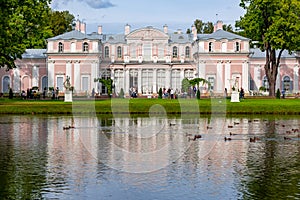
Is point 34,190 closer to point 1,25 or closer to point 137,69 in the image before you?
point 1,25

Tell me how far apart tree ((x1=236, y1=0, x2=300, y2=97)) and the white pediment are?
17.9m

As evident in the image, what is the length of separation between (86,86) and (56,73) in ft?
12.2

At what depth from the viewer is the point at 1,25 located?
39719mm

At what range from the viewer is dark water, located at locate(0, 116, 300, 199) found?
411 inches

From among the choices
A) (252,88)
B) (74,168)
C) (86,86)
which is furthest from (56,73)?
(74,168)

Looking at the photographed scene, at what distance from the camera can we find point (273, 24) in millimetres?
53312

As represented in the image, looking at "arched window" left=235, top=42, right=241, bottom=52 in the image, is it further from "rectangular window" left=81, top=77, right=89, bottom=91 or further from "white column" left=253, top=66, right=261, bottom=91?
"rectangular window" left=81, top=77, right=89, bottom=91

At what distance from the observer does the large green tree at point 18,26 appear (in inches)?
1618

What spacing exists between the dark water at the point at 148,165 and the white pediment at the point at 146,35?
170ft

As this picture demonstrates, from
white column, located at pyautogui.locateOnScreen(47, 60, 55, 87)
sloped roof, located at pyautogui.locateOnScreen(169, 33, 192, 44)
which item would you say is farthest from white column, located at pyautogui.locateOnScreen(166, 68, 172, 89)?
white column, located at pyautogui.locateOnScreen(47, 60, 55, 87)

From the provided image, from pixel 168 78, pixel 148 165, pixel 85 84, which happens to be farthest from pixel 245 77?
pixel 148 165

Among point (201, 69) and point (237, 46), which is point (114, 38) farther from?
point (237, 46)

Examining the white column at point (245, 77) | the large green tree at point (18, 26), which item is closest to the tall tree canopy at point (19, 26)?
the large green tree at point (18, 26)

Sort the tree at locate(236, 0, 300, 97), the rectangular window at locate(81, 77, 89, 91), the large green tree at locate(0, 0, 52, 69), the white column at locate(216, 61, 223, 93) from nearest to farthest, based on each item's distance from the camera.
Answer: the large green tree at locate(0, 0, 52, 69) < the tree at locate(236, 0, 300, 97) < the white column at locate(216, 61, 223, 93) < the rectangular window at locate(81, 77, 89, 91)
